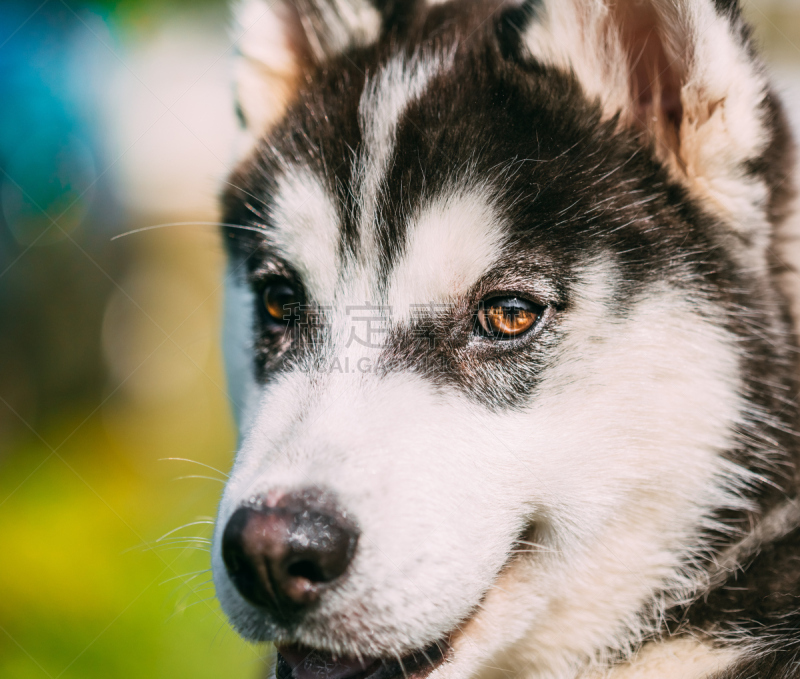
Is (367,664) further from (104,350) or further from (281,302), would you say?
(104,350)

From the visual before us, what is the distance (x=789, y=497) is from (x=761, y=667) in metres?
0.51

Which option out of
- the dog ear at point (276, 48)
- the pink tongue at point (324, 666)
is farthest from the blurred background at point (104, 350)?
the pink tongue at point (324, 666)

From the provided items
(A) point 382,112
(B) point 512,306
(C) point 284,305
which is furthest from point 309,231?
(B) point 512,306

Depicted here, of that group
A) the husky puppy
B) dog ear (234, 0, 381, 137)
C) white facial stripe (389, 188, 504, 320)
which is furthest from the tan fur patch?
dog ear (234, 0, 381, 137)

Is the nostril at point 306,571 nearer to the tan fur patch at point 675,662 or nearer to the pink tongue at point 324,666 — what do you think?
the pink tongue at point 324,666

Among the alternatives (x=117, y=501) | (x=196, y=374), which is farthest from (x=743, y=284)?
(x=196, y=374)

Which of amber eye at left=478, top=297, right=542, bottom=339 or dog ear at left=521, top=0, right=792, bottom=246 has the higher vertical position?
dog ear at left=521, top=0, right=792, bottom=246

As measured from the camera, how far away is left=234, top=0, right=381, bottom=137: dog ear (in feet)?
8.81

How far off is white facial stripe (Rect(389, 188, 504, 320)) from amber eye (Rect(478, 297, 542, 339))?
100 millimetres

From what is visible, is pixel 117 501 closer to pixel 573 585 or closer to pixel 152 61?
pixel 152 61

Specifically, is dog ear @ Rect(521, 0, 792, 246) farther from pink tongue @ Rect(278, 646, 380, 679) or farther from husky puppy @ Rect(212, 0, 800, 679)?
pink tongue @ Rect(278, 646, 380, 679)

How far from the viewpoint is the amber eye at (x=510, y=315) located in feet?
6.37

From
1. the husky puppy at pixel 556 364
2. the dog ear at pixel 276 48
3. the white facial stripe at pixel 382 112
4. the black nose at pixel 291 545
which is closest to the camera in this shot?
the black nose at pixel 291 545

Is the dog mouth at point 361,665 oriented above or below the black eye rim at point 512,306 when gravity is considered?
below
